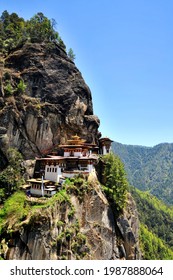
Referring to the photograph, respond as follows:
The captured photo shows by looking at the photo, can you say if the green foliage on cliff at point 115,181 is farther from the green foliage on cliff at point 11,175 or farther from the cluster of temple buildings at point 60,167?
the green foliage on cliff at point 11,175

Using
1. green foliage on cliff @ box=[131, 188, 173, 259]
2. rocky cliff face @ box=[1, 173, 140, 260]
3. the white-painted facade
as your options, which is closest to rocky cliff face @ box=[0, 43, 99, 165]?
the white-painted facade

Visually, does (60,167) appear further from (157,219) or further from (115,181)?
(157,219)

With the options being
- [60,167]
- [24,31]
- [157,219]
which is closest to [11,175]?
[60,167]

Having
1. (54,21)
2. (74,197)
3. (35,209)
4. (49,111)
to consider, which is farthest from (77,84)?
(35,209)

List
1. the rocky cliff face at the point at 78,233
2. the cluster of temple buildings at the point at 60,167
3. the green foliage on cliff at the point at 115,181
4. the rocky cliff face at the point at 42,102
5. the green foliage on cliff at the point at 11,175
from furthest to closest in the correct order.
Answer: the green foliage on cliff at the point at 115,181, the rocky cliff face at the point at 42,102, the cluster of temple buildings at the point at 60,167, the green foliage on cliff at the point at 11,175, the rocky cliff face at the point at 78,233

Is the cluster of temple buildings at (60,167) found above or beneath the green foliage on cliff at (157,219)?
above

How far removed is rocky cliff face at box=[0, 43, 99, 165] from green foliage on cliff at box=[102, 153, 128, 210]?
817 cm

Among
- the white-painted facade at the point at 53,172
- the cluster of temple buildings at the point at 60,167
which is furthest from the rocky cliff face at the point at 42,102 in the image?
the white-painted facade at the point at 53,172

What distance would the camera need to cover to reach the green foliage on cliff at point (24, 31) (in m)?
49.5

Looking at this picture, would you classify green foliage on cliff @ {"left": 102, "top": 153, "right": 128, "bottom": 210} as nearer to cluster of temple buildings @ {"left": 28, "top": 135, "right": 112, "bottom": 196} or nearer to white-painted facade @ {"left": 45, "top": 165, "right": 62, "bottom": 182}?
cluster of temple buildings @ {"left": 28, "top": 135, "right": 112, "bottom": 196}

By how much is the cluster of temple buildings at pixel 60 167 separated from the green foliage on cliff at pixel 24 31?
22474 millimetres

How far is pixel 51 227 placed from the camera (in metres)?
28.5

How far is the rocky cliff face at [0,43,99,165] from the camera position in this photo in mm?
39188
